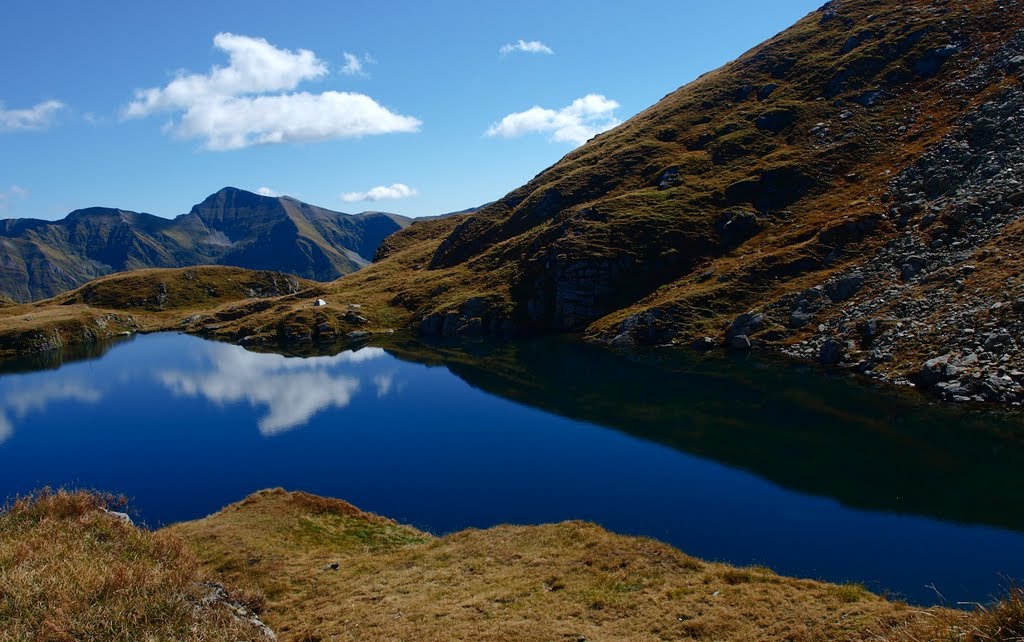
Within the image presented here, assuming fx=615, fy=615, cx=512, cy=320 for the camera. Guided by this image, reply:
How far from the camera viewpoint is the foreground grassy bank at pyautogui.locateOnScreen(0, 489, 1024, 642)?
15.8m

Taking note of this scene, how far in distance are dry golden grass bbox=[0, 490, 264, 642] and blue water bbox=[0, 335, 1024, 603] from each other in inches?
1027

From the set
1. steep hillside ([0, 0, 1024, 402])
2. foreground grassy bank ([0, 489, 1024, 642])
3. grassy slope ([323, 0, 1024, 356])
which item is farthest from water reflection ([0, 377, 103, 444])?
foreground grassy bank ([0, 489, 1024, 642])

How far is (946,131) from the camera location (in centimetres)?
11438

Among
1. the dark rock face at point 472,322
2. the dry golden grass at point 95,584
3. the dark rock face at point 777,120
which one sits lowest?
the dry golden grass at point 95,584

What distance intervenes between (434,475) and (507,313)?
81134mm

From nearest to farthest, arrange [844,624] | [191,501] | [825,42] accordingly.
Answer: [844,624], [191,501], [825,42]

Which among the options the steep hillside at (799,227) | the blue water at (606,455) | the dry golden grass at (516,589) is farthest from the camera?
the steep hillside at (799,227)

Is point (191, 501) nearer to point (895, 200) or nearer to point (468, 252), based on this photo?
point (895, 200)

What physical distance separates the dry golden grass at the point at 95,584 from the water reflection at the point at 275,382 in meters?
55.5

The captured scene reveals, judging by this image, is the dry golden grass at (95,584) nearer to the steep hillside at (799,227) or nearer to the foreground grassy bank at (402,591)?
the foreground grassy bank at (402,591)

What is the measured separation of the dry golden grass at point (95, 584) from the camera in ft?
49.2

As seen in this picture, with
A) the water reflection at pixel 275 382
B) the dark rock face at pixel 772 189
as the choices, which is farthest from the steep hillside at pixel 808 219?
the water reflection at pixel 275 382

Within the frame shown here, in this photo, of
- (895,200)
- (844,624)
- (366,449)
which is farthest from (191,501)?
(895,200)

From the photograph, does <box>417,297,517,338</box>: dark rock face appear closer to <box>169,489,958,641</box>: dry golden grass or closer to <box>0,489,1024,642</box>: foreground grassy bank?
<box>169,489,958,641</box>: dry golden grass
